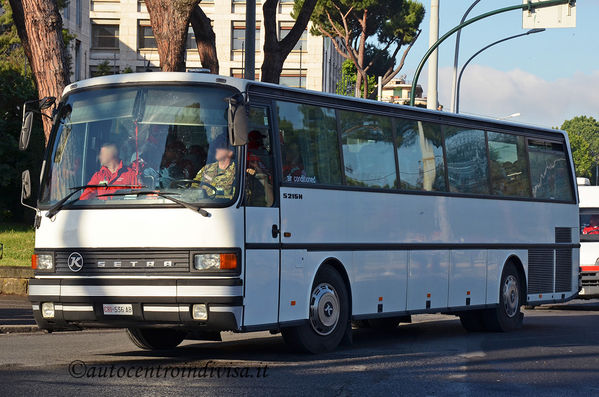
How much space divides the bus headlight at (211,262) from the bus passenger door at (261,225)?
285 mm

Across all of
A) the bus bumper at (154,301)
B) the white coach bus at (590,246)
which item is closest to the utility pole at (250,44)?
the white coach bus at (590,246)

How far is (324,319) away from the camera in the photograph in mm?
12531

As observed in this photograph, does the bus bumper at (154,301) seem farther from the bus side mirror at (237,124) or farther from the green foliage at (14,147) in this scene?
the green foliage at (14,147)

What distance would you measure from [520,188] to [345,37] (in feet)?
131

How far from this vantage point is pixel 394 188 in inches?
567

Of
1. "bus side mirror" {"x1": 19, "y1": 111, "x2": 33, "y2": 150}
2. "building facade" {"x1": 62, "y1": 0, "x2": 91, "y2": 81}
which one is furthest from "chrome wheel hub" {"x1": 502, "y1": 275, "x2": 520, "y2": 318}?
"building facade" {"x1": 62, "y1": 0, "x2": 91, "y2": 81}

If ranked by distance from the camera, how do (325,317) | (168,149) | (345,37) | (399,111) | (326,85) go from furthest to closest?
1. (326,85)
2. (345,37)
3. (399,111)
4. (325,317)
5. (168,149)

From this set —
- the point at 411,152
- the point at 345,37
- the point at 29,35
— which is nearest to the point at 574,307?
the point at 411,152

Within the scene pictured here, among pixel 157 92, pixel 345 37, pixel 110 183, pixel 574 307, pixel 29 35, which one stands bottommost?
pixel 574 307

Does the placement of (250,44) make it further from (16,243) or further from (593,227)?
(16,243)

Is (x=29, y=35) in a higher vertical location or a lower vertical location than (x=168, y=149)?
higher

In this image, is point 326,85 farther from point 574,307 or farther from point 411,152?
point 411,152

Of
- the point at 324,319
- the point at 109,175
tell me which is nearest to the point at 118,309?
the point at 109,175

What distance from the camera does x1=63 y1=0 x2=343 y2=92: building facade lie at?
261 ft
